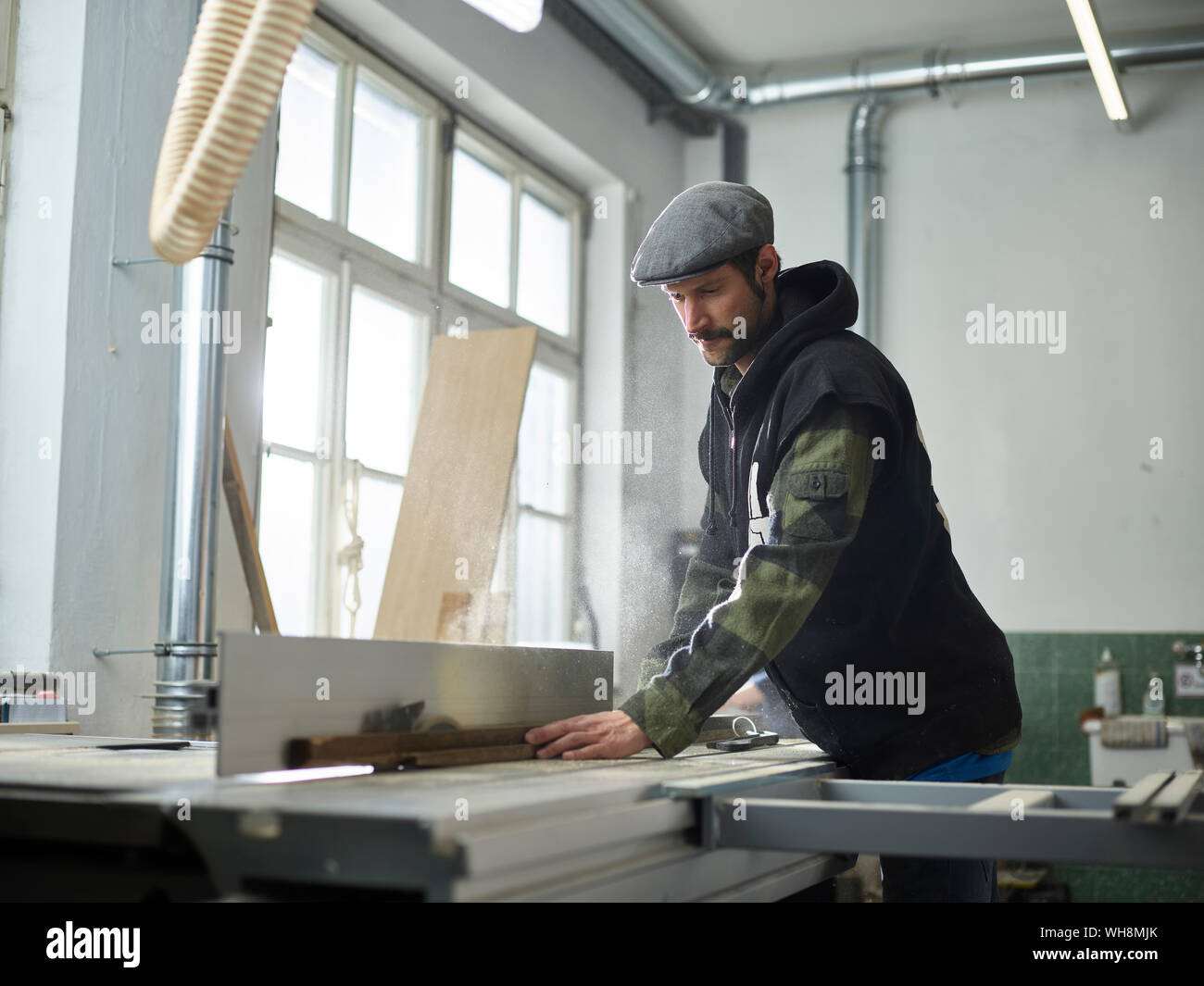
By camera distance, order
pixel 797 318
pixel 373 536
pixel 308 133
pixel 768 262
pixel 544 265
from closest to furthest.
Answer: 1. pixel 797 318
2. pixel 768 262
3. pixel 308 133
4. pixel 373 536
5. pixel 544 265

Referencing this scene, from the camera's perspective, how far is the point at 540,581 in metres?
5.48

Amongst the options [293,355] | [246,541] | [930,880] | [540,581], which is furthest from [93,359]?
[540,581]

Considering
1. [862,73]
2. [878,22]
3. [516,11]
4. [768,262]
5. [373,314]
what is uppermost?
[878,22]

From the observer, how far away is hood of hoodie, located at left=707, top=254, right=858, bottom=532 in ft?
5.20

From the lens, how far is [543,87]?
5148 mm

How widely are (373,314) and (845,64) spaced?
2.43 meters

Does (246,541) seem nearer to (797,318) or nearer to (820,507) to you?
(797,318)

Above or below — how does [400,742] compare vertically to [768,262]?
below

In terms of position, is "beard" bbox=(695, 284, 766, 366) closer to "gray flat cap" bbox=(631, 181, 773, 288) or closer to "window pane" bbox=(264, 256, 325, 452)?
"gray flat cap" bbox=(631, 181, 773, 288)

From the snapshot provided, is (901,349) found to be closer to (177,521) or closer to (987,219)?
(987,219)

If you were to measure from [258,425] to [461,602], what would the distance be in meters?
0.79
